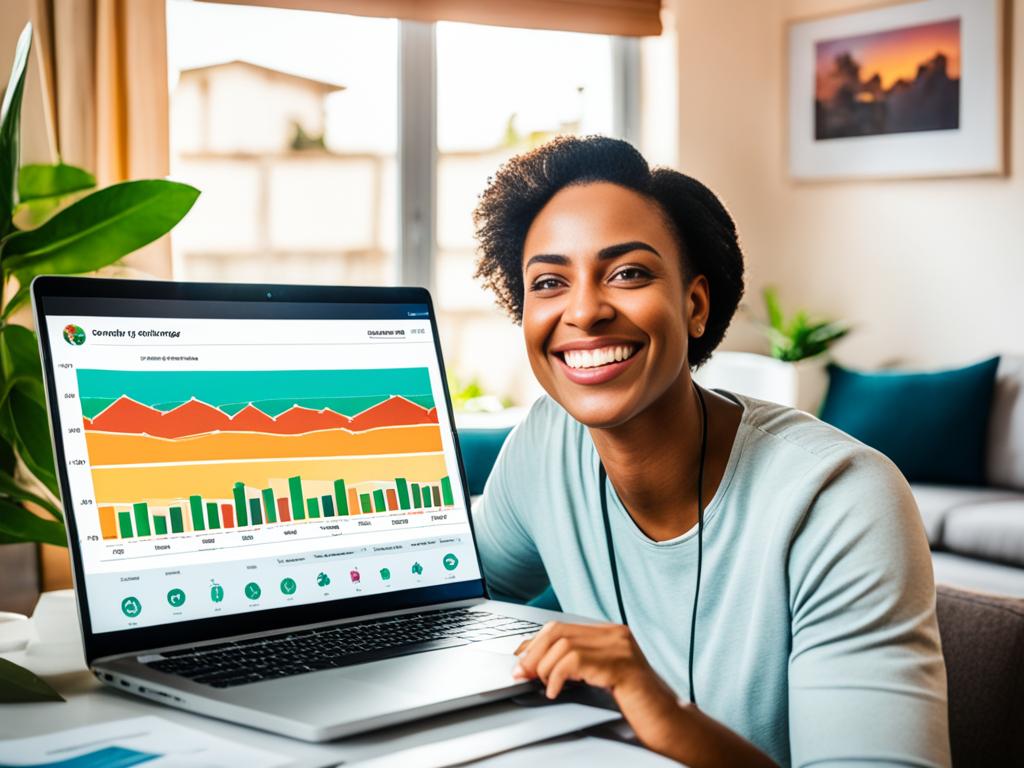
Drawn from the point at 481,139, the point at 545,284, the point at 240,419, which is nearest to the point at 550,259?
the point at 545,284

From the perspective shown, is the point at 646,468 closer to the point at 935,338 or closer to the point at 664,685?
the point at 664,685

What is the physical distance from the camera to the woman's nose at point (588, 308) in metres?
1.19

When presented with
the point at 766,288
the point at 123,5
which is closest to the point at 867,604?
the point at 123,5

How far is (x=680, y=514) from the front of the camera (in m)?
1.24

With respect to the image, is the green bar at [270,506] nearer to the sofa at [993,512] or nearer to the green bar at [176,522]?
the green bar at [176,522]

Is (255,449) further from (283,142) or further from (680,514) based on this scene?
(283,142)

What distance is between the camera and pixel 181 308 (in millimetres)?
1056

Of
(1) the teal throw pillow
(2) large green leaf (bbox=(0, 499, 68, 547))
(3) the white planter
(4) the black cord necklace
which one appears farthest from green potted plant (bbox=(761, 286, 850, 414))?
(2) large green leaf (bbox=(0, 499, 68, 547))

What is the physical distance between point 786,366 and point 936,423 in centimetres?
69

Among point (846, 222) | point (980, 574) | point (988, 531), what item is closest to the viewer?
point (980, 574)

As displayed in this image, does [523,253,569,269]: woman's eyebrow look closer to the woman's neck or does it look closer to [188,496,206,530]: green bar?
the woman's neck

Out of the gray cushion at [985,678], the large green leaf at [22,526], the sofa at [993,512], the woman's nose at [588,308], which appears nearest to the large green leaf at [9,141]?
the large green leaf at [22,526]

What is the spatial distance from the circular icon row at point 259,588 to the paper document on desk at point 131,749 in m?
0.14

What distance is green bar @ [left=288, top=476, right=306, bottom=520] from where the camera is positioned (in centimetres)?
106
